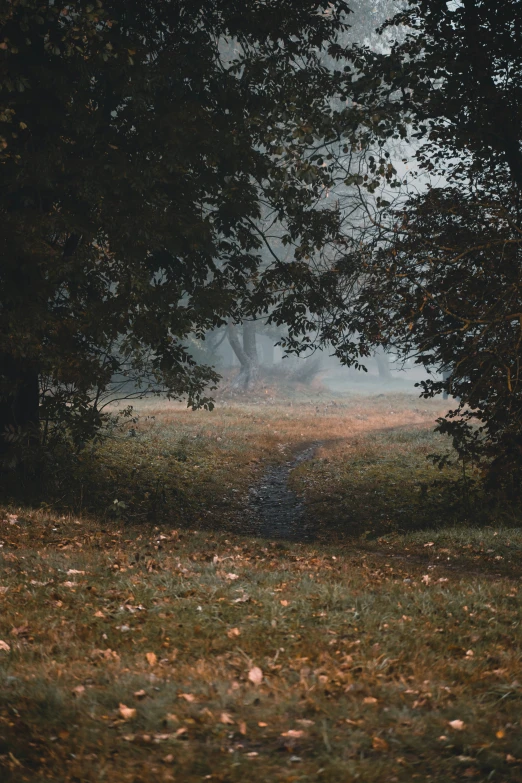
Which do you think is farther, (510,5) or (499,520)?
(499,520)

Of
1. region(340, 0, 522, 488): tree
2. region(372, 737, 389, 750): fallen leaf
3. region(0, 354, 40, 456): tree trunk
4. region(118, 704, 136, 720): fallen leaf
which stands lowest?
region(372, 737, 389, 750): fallen leaf

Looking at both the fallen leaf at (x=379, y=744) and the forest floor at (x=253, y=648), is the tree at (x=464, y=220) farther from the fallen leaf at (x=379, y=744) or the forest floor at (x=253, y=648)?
the fallen leaf at (x=379, y=744)

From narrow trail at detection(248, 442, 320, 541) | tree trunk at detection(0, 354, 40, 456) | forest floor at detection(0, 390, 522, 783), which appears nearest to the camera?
forest floor at detection(0, 390, 522, 783)

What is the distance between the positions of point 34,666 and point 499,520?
11.2 metres

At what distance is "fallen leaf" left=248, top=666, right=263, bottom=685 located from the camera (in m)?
Answer: 5.84

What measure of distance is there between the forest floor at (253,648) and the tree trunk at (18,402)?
1334 mm

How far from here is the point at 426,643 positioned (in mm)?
6938

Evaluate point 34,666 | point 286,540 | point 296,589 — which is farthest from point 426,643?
point 286,540

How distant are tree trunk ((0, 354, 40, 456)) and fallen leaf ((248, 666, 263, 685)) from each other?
31.4ft

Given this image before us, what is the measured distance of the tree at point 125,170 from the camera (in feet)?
39.7

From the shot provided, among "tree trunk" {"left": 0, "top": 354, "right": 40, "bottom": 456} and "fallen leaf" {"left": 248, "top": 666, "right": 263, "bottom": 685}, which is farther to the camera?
"tree trunk" {"left": 0, "top": 354, "right": 40, "bottom": 456}

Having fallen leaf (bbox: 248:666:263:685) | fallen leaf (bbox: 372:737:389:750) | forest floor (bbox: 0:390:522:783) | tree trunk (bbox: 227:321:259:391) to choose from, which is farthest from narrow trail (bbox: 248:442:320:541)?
tree trunk (bbox: 227:321:259:391)

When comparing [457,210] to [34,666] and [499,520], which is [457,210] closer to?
A: [499,520]

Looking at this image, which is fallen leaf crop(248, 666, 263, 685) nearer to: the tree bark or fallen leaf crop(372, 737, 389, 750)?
fallen leaf crop(372, 737, 389, 750)
